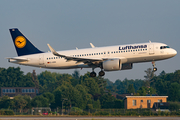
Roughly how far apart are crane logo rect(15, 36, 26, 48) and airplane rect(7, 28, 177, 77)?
1185mm

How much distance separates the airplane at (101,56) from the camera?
4906 centimetres

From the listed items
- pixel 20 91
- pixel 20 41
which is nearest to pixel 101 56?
pixel 20 41

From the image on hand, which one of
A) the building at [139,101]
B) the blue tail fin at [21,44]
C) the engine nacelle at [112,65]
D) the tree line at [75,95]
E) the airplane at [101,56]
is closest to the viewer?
the engine nacelle at [112,65]

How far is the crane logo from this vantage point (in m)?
56.5

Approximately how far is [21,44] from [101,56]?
618 inches

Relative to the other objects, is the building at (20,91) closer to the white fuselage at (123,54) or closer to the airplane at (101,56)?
the airplane at (101,56)

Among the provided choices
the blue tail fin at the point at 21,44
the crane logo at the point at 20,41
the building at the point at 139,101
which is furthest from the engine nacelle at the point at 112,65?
the building at the point at 139,101

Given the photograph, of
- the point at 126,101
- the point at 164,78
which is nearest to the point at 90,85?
the point at 164,78

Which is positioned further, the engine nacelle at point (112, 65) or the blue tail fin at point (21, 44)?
the blue tail fin at point (21, 44)

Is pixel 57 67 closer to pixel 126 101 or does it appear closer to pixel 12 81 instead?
pixel 126 101

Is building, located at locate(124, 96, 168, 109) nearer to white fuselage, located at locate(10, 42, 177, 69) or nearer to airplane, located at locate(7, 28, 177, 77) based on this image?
airplane, located at locate(7, 28, 177, 77)

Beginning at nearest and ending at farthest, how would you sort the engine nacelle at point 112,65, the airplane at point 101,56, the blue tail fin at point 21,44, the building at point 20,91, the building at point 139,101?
the engine nacelle at point 112,65, the airplane at point 101,56, the blue tail fin at point 21,44, the building at point 139,101, the building at point 20,91

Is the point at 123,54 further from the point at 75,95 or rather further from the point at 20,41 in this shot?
the point at 75,95

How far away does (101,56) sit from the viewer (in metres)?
50.6
